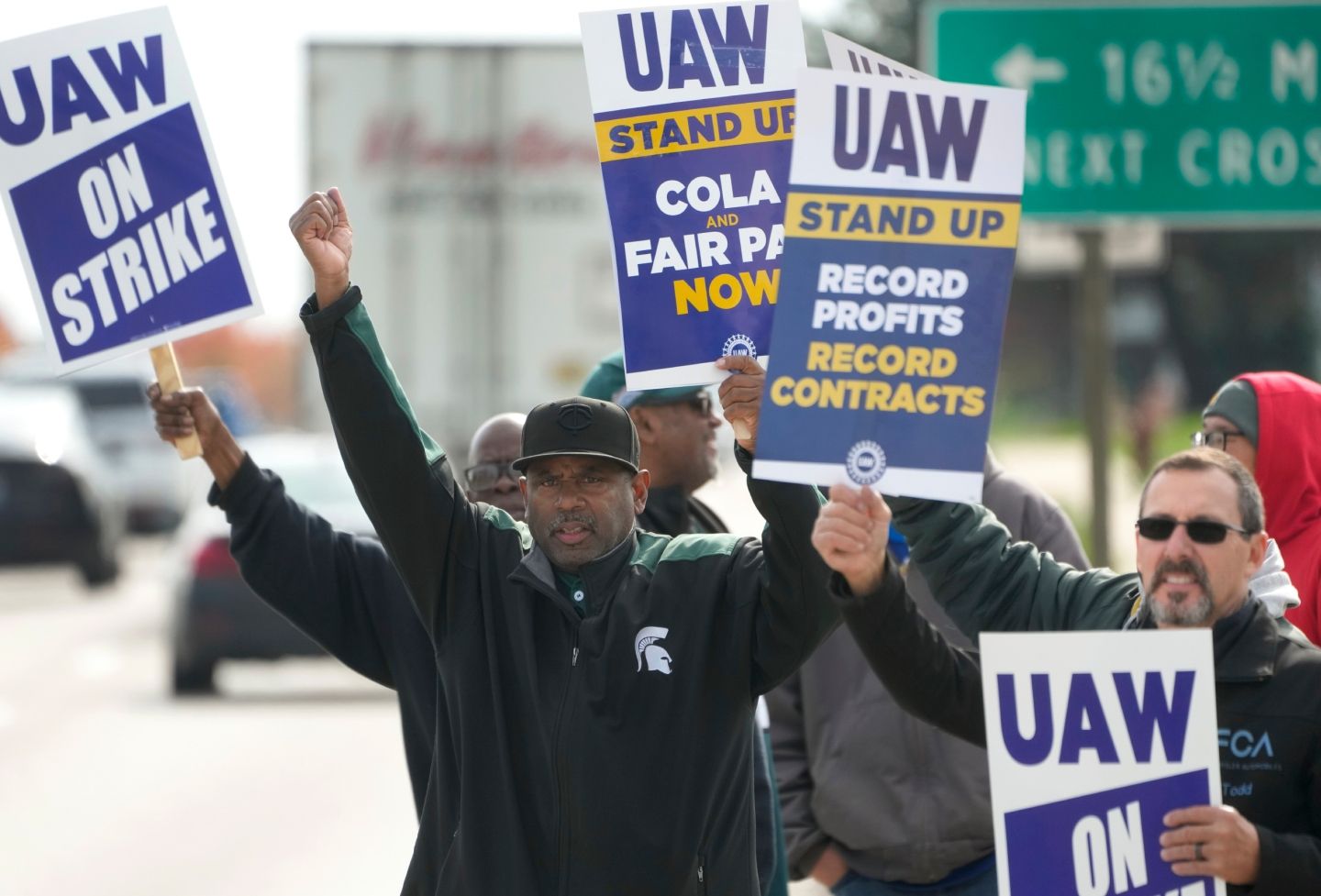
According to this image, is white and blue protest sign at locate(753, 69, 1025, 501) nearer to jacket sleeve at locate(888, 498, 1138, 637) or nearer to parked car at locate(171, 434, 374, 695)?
jacket sleeve at locate(888, 498, 1138, 637)

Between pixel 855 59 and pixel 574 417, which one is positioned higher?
pixel 855 59

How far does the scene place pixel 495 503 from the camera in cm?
562

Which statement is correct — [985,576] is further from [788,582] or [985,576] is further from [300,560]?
[300,560]

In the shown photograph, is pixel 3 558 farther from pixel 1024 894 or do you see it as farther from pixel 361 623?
pixel 1024 894

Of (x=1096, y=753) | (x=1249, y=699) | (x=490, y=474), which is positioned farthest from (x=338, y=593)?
(x=1249, y=699)

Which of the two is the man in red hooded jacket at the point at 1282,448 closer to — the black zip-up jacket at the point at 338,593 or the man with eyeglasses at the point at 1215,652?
the man with eyeglasses at the point at 1215,652

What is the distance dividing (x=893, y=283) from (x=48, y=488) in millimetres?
20059

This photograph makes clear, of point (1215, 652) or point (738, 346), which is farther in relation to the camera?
point (738, 346)

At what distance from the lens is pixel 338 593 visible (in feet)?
15.8

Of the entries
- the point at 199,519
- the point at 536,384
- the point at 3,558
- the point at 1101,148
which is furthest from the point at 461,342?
the point at 3,558

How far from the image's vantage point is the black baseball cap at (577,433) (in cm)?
439

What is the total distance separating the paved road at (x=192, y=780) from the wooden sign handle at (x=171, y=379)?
4.47m

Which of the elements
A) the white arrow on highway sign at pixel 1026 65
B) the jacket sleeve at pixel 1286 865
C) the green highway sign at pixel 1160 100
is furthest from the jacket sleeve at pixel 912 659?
the white arrow on highway sign at pixel 1026 65

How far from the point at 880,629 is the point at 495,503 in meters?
2.09
